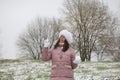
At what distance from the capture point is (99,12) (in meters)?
51.8

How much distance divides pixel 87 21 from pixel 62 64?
45161mm

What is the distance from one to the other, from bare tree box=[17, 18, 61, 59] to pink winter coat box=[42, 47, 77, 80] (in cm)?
6777

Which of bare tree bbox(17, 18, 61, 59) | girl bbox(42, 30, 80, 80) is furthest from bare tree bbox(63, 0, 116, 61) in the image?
girl bbox(42, 30, 80, 80)

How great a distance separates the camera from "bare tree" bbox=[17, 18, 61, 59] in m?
78.4

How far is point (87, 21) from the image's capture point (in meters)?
52.5

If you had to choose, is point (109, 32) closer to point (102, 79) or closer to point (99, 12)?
point (99, 12)

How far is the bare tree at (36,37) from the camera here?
7844 centimetres

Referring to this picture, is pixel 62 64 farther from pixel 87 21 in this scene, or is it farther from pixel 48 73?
pixel 87 21

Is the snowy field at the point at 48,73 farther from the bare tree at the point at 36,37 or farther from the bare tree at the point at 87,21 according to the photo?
the bare tree at the point at 36,37

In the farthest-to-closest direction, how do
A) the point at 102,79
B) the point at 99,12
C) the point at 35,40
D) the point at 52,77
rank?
1. the point at 35,40
2. the point at 99,12
3. the point at 102,79
4. the point at 52,77

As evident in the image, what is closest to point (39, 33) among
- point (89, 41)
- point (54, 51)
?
point (89, 41)

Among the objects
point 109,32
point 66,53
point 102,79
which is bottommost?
point 102,79

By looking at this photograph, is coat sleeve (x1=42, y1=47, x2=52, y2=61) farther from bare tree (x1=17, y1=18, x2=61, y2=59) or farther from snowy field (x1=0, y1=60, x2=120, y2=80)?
bare tree (x1=17, y1=18, x2=61, y2=59)

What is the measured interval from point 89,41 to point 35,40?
97.5 ft
